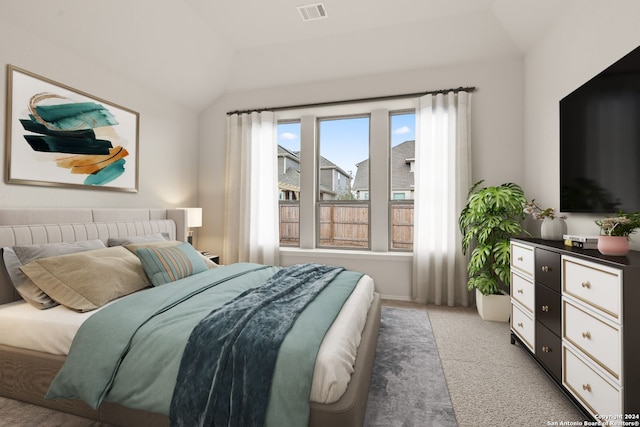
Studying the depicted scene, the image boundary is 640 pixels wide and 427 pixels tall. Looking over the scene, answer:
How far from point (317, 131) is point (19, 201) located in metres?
3.35

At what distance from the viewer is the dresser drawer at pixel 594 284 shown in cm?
142

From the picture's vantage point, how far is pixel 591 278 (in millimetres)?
1609

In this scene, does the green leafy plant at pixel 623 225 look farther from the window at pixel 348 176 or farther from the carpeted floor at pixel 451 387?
the window at pixel 348 176

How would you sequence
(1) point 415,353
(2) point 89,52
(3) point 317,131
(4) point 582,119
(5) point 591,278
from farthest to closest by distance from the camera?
(3) point 317,131, (2) point 89,52, (1) point 415,353, (4) point 582,119, (5) point 591,278

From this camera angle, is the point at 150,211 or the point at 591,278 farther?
the point at 150,211

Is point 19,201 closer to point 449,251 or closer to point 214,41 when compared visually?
point 214,41

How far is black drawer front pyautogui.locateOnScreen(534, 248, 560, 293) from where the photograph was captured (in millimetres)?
1949

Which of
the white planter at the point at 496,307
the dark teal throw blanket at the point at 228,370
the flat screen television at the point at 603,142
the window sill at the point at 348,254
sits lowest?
the white planter at the point at 496,307

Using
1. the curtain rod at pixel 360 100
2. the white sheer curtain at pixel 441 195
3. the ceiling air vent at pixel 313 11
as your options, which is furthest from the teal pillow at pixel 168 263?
the ceiling air vent at pixel 313 11

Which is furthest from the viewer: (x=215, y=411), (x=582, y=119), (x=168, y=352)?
(x=582, y=119)

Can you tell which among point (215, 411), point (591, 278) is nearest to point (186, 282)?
point (215, 411)

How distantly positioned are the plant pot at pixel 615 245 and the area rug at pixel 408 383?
1219 mm

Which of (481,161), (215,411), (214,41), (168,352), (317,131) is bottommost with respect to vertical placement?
(215,411)

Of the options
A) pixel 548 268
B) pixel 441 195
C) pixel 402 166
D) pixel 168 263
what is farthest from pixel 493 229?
pixel 168 263
